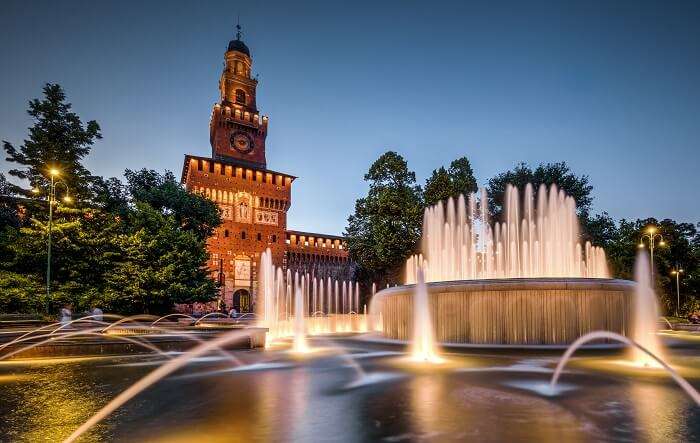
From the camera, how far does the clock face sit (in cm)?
5355

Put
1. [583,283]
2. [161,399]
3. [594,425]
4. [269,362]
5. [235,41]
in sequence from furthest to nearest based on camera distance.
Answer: [235,41] < [583,283] < [269,362] < [161,399] < [594,425]

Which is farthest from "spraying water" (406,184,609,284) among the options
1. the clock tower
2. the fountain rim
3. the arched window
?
the arched window

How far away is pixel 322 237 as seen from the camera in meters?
56.2

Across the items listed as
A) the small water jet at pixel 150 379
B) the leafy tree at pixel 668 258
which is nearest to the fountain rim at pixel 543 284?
the small water jet at pixel 150 379

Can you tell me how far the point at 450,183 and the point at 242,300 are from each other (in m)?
29.4

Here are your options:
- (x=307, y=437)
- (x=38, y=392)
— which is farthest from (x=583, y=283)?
(x=38, y=392)

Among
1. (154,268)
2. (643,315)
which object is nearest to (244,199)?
(154,268)

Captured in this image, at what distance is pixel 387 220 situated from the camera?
29.9 meters

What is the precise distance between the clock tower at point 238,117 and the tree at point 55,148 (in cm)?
2710

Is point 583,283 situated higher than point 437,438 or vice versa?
point 583,283

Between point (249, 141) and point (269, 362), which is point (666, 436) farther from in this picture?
point (249, 141)

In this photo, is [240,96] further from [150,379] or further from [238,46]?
[150,379]

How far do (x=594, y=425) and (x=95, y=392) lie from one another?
18.5 ft

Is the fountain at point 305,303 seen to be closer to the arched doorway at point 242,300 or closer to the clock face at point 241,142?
the arched doorway at point 242,300
